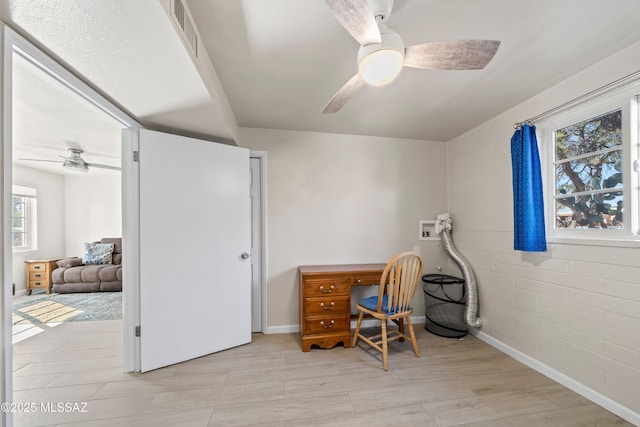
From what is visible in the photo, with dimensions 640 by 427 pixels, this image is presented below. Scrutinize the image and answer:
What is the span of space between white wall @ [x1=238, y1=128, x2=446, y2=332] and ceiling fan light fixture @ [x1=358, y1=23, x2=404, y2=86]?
1719mm

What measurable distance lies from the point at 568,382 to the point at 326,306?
1.89m

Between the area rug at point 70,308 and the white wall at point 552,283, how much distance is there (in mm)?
4445

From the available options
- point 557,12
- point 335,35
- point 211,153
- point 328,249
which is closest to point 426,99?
point 557,12

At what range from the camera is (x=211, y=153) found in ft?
7.64

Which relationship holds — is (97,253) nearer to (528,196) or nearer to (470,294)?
(470,294)

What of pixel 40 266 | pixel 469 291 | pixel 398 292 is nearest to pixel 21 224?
pixel 40 266

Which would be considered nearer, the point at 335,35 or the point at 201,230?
the point at 335,35

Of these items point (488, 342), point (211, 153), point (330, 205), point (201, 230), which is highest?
point (211, 153)

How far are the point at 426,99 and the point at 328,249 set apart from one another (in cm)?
179

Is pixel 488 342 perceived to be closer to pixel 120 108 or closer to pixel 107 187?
pixel 120 108

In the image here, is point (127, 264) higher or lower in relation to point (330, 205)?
lower

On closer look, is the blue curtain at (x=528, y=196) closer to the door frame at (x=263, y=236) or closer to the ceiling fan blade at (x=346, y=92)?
the ceiling fan blade at (x=346, y=92)

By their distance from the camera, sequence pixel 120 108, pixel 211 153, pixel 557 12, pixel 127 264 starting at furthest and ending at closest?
pixel 211 153, pixel 127 264, pixel 120 108, pixel 557 12

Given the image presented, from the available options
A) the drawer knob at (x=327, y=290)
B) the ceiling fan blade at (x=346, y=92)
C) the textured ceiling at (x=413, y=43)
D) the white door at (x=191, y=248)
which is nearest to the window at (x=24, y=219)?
the white door at (x=191, y=248)
